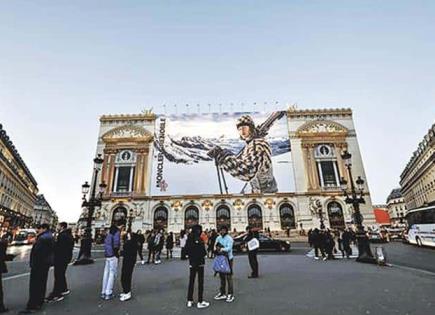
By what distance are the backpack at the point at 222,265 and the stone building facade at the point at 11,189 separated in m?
40.5

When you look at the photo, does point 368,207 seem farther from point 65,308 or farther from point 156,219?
point 65,308

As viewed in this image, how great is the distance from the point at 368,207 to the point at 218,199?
19844mm

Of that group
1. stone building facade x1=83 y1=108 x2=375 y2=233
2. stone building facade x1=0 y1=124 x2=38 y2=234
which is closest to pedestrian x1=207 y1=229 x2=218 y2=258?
stone building facade x1=83 y1=108 x2=375 y2=233

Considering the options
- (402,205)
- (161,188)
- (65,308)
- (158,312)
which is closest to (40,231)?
(65,308)

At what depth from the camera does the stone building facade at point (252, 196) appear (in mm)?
36688

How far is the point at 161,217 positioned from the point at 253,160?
1508cm

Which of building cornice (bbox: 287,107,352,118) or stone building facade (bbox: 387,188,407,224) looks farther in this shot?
stone building facade (bbox: 387,188,407,224)

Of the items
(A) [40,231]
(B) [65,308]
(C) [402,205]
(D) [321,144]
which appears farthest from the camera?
(C) [402,205]

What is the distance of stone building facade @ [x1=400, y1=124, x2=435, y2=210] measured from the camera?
44.0m

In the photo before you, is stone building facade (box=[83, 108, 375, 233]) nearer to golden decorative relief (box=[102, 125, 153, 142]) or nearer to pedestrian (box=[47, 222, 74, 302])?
golden decorative relief (box=[102, 125, 153, 142])

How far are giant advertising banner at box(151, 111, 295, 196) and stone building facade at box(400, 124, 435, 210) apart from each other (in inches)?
915

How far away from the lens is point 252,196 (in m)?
37.7

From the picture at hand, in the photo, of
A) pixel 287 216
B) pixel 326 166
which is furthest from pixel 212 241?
pixel 326 166

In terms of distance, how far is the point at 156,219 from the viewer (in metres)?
37.9
